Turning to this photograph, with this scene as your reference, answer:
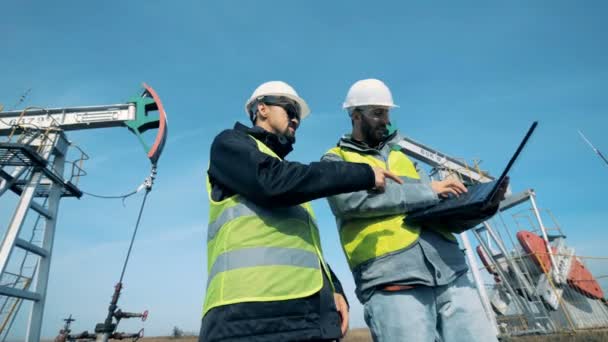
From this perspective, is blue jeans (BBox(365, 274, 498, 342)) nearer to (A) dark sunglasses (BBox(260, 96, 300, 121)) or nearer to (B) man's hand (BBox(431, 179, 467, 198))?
(B) man's hand (BBox(431, 179, 467, 198))

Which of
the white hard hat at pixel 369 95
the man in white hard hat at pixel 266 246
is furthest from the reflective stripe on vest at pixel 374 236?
the white hard hat at pixel 369 95

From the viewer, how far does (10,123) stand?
28.9ft

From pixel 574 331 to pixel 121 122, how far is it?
1158cm

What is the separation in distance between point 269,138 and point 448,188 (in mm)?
1126

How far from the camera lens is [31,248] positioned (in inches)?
307

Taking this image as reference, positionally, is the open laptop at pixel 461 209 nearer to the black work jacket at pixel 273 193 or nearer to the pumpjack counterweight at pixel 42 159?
the black work jacket at pixel 273 193

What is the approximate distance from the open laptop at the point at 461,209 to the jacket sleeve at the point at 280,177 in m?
0.57

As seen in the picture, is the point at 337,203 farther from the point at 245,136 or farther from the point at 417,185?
the point at 245,136

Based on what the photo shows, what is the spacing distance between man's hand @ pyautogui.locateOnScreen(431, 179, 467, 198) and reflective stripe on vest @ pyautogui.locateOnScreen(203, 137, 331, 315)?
891 mm

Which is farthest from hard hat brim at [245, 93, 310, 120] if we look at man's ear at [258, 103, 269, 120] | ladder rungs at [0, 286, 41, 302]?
ladder rungs at [0, 286, 41, 302]

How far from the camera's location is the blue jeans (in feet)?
6.22

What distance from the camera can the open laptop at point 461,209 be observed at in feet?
6.18

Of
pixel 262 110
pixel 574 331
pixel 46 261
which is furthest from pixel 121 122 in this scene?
pixel 574 331

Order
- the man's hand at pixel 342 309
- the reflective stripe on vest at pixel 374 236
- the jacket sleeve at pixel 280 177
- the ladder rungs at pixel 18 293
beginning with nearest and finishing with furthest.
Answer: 1. the jacket sleeve at pixel 280 177
2. the man's hand at pixel 342 309
3. the reflective stripe on vest at pixel 374 236
4. the ladder rungs at pixel 18 293
